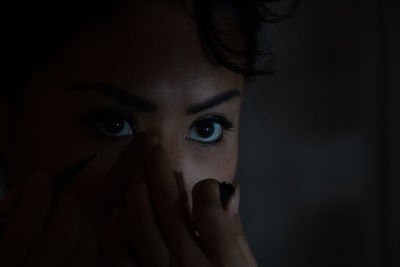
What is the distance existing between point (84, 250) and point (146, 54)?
0.29m

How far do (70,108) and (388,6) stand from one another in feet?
2.79

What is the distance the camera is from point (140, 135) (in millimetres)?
590

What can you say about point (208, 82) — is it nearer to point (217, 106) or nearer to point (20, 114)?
point (217, 106)

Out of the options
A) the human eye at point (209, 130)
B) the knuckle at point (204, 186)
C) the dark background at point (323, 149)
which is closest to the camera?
the knuckle at point (204, 186)

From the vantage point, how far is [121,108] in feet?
1.88

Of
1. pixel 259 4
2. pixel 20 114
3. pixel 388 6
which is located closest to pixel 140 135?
pixel 20 114

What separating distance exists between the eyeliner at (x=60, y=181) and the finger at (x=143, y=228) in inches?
3.1

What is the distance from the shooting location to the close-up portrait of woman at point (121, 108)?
52cm

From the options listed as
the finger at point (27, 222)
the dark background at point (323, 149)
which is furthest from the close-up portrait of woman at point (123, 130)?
the dark background at point (323, 149)

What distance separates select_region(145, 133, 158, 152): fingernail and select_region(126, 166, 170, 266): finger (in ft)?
0.17

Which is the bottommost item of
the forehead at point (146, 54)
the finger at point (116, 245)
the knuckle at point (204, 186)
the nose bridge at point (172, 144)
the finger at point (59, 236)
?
the finger at point (116, 245)

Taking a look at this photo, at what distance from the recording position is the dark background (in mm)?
1039

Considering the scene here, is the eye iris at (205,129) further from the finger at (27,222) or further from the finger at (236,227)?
the finger at (27,222)

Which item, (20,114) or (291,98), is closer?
(20,114)
